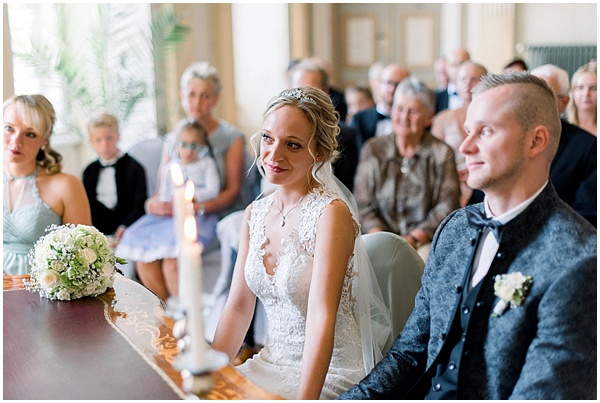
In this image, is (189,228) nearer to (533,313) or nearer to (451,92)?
(533,313)

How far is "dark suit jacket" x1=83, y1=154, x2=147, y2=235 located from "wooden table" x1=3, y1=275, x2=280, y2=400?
2389 millimetres

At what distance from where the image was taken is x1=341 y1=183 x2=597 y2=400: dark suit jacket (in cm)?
167

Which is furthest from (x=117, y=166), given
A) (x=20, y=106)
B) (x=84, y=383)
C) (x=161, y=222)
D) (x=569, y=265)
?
(x=569, y=265)

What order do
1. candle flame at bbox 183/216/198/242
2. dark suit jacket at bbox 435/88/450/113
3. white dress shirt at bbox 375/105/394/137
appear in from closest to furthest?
candle flame at bbox 183/216/198/242 → white dress shirt at bbox 375/105/394/137 → dark suit jacket at bbox 435/88/450/113

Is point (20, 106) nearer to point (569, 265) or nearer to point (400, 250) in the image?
point (400, 250)

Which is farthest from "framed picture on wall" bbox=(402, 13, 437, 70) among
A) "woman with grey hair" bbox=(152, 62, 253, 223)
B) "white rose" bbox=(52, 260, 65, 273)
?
"white rose" bbox=(52, 260, 65, 273)

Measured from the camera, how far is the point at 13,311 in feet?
7.63

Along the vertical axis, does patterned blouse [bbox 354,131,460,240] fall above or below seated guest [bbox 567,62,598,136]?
below

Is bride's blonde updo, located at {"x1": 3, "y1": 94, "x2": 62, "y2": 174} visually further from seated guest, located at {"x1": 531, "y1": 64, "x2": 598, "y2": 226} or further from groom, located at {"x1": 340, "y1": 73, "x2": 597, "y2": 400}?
seated guest, located at {"x1": 531, "y1": 64, "x2": 598, "y2": 226}

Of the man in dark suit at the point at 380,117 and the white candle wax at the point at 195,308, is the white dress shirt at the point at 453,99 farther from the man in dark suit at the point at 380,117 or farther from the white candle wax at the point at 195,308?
the white candle wax at the point at 195,308

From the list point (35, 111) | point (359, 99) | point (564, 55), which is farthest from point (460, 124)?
point (564, 55)

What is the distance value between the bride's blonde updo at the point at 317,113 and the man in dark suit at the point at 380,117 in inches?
132

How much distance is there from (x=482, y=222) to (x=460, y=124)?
376 cm

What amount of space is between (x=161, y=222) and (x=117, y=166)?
449mm
